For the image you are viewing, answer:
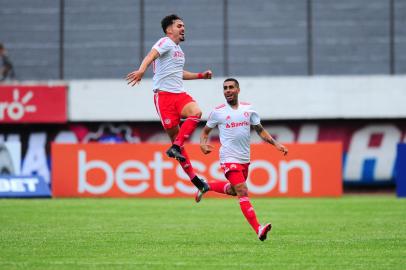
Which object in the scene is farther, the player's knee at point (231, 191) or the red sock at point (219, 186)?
the red sock at point (219, 186)

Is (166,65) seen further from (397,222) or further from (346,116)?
(346,116)

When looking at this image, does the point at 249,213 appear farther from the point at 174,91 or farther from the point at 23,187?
the point at 23,187

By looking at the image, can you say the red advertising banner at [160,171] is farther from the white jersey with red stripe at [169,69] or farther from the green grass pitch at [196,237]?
the white jersey with red stripe at [169,69]

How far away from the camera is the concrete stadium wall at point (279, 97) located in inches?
1169

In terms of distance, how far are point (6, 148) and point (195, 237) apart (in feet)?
48.6

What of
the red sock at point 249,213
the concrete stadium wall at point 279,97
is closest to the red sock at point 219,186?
the red sock at point 249,213

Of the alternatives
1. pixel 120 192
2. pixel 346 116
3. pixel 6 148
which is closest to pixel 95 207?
pixel 120 192

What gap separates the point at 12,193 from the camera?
24.9 meters

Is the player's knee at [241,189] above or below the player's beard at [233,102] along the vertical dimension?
below

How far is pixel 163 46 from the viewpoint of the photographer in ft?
41.6

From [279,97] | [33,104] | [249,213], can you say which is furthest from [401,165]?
[249,213]

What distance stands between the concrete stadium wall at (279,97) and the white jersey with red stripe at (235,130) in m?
17.1

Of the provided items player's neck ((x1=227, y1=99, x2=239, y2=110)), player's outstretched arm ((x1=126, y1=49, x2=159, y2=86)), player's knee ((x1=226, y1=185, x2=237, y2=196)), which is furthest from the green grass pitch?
player's outstretched arm ((x1=126, y1=49, x2=159, y2=86))

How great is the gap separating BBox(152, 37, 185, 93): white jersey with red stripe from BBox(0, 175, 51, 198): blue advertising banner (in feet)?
42.2
